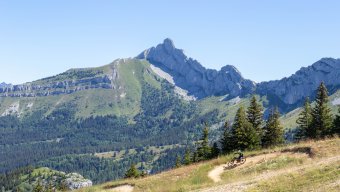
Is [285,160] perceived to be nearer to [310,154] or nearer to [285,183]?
[310,154]

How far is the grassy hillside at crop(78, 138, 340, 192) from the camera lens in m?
26.1

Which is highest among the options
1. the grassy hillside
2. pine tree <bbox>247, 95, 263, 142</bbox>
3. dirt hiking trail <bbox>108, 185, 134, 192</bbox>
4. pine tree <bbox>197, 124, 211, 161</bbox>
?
pine tree <bbox>247, 95, 263, 142</bbox>

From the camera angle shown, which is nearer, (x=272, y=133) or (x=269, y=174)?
(x=269, y=174)

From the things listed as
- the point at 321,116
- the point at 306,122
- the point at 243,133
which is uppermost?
the point at 321,116

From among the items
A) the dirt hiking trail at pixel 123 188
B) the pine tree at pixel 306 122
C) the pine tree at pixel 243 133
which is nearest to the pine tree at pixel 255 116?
the pine tree at pixel 243 133

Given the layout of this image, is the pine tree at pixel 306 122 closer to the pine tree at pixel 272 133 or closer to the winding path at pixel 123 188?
the pine tree at pixel 272 133

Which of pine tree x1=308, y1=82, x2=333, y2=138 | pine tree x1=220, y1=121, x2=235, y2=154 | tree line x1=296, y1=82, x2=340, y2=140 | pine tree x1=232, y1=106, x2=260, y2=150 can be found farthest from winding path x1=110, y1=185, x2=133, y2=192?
pine tree x1=308, y1=82, x2=333, y2=138

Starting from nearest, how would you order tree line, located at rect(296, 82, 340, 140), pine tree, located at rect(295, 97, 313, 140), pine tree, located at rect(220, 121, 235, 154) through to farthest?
pine tree, located at rect(220, 121, 235, 154)
tree line, located at rect(296, 82, 340, 140)
pine tree, located at rect(295, 97, 313, 140)

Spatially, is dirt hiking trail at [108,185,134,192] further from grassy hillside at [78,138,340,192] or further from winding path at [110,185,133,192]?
grassy hillside at [78,138,340,192]

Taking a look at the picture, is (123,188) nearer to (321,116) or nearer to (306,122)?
(321,116)

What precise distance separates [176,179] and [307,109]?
7711 centimetres

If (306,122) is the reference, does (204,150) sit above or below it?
below

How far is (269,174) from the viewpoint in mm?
32062

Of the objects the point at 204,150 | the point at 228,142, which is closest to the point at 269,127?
the point at 228,142
